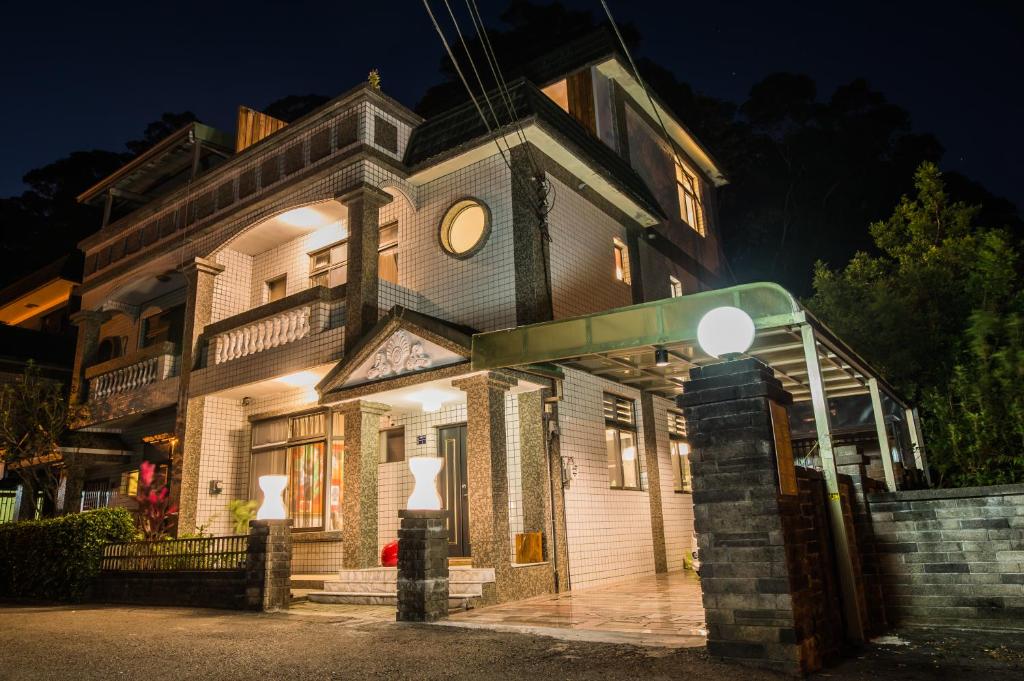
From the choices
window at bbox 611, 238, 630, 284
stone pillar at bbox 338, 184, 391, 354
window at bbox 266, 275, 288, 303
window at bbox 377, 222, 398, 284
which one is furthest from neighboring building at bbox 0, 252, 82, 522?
window at bbox 611, 238, 630, 284

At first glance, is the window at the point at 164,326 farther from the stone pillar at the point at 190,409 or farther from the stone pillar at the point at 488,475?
the stone pillar at the point at 488,475

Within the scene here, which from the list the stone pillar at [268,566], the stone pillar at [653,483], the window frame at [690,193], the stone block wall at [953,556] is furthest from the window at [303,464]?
the window frame at [690,193]

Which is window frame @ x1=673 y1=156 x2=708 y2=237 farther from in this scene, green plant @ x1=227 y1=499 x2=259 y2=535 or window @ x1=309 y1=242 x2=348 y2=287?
green plant @ x1=227 y1=499 x2=259 y2=535

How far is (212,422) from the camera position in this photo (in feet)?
45.2

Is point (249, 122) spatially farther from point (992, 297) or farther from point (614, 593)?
point (992, 297)

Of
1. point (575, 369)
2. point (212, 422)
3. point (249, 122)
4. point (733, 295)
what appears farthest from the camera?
point (249, 122)

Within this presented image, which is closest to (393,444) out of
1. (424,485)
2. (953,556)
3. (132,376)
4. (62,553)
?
(424,485)

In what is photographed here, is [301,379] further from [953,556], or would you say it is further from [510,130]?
[953,556]

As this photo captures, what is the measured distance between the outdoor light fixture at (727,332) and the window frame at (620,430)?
6.71 m

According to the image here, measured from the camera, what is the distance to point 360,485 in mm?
10328

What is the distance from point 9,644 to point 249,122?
12.0 meters

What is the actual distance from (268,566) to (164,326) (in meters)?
10.7

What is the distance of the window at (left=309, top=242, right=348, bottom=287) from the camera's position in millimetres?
13645

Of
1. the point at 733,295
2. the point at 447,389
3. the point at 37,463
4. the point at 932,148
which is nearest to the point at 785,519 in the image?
the point at 733,295
